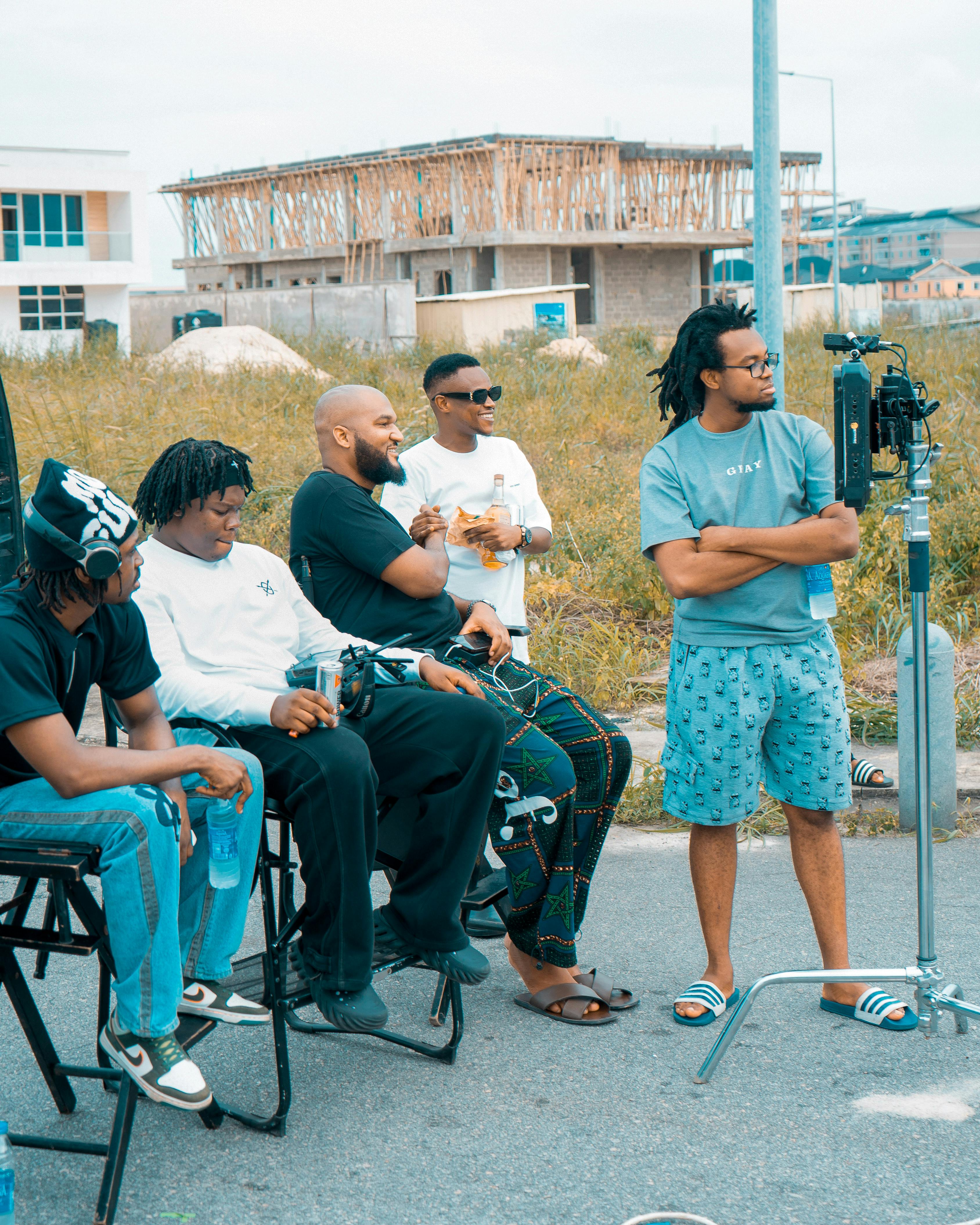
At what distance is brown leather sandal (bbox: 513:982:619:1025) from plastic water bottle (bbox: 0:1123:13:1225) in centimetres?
164

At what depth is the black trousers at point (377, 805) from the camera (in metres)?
3.18

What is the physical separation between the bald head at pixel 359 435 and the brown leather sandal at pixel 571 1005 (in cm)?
165

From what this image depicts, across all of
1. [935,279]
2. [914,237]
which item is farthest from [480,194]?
[914,237]

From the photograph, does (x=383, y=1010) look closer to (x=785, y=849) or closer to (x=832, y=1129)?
(x=832, y=1129)

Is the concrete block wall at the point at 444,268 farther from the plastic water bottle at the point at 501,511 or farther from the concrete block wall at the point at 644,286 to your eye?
the plastic water bottle at the point at 501,511

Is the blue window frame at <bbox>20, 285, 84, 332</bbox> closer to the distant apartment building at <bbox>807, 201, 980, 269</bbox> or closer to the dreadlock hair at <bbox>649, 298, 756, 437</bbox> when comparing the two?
the dreadlock hair at <bbox>649, 298, 756, 437</bbox>

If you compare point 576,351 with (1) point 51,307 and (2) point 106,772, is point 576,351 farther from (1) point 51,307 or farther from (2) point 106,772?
(1) point 51,307

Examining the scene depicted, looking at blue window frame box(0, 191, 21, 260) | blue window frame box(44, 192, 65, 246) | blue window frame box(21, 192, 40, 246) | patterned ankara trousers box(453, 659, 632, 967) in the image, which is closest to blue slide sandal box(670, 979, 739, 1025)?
patterned ankara trousers box(453, 659, 632, 967)

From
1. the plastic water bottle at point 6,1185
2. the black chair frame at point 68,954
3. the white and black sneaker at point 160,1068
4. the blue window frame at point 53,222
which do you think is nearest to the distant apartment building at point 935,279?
the blue window frame at point 53,222

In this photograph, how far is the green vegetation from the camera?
23.9 feet

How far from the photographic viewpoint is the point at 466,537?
446 centimetres

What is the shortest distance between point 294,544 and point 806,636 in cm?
159

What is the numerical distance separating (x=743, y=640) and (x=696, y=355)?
2.74 ft

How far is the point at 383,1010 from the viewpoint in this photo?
10.7 ft
